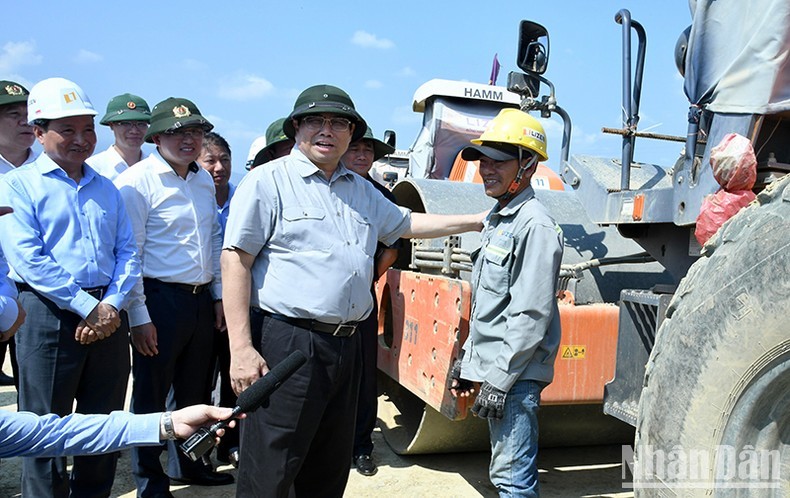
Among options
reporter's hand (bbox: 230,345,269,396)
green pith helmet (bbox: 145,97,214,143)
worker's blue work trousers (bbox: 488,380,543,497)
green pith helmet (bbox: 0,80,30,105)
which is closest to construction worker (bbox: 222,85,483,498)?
reporter's hand (bbox: 230,345,269,396)

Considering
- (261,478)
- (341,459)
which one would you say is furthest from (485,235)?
(261,478)

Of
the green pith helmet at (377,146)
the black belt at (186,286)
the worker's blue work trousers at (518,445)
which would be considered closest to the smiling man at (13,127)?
the black belt at (186,286)

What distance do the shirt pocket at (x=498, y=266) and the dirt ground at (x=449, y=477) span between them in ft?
4.88

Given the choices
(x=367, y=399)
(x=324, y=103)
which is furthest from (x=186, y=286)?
(x=324, y=103)

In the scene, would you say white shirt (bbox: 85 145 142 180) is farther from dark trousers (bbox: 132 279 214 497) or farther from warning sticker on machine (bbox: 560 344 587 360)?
warning sticker on machine (bbox: 560 344 587 360)

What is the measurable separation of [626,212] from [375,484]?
79.0 inches

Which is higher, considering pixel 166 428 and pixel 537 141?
pixel 537 141

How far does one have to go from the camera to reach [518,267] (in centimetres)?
266

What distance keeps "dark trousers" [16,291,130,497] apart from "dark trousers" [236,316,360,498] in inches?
34.0

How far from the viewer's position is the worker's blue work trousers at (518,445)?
260 cm

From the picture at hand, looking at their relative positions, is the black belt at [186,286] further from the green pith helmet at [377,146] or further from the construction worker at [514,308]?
the construction worker at [514,308]

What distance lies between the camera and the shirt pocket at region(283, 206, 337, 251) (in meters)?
2.58

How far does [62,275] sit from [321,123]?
1.23 meters

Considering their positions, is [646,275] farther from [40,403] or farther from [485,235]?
[40,403]
